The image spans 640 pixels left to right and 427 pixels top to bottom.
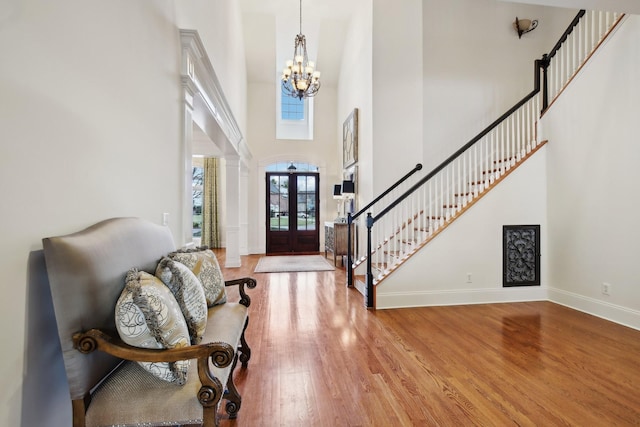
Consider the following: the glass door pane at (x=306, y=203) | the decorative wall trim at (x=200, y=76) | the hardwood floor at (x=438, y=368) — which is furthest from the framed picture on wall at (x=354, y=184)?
the hardwood floor at (x=438, y=368)

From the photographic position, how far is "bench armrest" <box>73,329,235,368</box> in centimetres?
111

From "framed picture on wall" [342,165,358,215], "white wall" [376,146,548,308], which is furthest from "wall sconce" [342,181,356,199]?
"white wall" [376,146,548,308]

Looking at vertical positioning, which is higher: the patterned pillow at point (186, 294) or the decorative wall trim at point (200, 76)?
the decorative wall trim at point (200, 76)

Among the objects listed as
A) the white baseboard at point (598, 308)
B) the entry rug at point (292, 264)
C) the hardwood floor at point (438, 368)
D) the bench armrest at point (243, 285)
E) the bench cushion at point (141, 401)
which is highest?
the bench armrest at point (243, 285)

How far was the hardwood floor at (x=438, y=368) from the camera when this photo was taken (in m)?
1.83

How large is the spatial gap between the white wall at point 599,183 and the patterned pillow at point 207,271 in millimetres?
4047

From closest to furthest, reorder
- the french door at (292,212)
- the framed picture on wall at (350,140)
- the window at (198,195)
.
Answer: the framed picture on wall at (350,140), the french door at (292,212), the window at (198,195)

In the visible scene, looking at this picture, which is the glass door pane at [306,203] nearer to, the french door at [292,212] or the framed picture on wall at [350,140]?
the french door at [292,212]

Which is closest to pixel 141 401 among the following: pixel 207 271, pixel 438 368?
pixel 207 271

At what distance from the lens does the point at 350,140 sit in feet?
22.5

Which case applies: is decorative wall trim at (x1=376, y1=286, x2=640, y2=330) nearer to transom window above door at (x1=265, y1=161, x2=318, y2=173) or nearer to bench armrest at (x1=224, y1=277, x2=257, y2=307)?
bench armrest at (x1=224, y1=277, x2=257, y2=307)

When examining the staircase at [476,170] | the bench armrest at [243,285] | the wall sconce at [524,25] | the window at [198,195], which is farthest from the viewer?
the window at [198,195]

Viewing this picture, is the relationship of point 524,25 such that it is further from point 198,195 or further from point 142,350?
point 198,195

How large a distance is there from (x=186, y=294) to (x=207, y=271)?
1.84 feet
